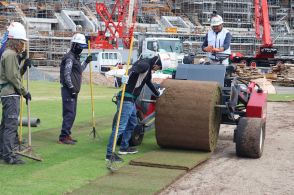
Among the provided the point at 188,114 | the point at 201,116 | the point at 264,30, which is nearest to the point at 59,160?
the point at 188,114

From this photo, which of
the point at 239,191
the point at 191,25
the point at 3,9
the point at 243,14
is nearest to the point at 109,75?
the point at 239,191

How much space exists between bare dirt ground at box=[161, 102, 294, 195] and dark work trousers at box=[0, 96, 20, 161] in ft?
8.42

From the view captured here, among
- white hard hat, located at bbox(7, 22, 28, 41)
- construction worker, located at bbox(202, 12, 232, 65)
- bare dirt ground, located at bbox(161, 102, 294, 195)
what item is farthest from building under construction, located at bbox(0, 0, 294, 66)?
white hard hat, located at bbox(7, 22, 28, 41)

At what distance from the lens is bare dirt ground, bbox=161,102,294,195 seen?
735cm

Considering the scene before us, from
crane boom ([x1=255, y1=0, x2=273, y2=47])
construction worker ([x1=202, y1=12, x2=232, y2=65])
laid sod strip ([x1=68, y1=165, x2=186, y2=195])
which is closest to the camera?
laid sod strip ([x1=68, y1=165, x2=186, y2=195])

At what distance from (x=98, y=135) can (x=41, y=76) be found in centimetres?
2181

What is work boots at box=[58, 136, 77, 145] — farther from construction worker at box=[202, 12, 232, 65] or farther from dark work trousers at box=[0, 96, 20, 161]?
construction worker at box=[202, 12, 232, 65]

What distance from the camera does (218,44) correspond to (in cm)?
1123

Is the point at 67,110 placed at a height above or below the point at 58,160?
above

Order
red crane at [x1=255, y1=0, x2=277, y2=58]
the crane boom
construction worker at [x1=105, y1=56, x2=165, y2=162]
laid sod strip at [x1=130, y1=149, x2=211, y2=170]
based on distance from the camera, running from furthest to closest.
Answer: the crane boom → red crane at [x1=255, y1=0, x2=277, y2=58] → construction worker at [x1=105, y1=56, x2=165, y2=162] → laid sod strip at [x1=130, y1=149, x2=211, y2=170]

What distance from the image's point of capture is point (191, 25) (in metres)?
67.8

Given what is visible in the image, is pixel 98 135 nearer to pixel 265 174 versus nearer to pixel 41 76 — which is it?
pixel 265 174

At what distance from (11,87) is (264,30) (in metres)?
42.9

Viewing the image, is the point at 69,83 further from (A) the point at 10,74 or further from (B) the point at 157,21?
(B) the point at 157,21
